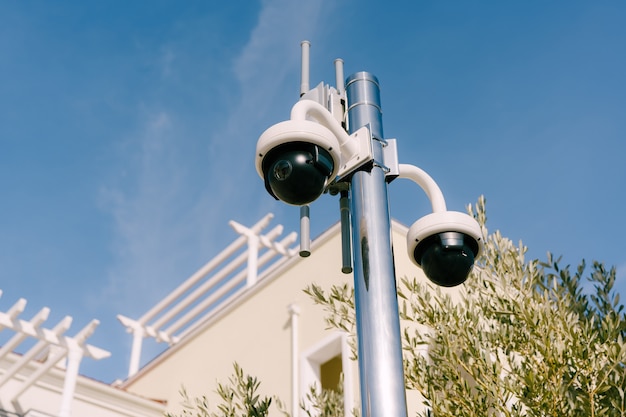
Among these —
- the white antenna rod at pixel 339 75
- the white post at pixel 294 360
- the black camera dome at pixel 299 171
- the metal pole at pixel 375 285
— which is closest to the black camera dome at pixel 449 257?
the metal pole at pixel 375 285

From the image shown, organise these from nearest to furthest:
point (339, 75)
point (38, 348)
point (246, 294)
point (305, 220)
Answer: point (305, 220) → point (339, 75) → point (38, 348) → point (246, 294)

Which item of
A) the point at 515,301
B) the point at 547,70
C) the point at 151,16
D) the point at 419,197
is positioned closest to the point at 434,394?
the point at 515,301

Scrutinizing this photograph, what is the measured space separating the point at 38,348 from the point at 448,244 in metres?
11.8

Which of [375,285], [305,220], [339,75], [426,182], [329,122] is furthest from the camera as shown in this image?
[339,75]

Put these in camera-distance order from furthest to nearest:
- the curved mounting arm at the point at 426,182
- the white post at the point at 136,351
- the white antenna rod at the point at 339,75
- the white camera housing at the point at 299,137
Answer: the white post at the point at 136,351 → the white antenna rod at the point at 339,75 → the curved mounting arm at the point at 426,182 → the white camera housing at the point at 299,137

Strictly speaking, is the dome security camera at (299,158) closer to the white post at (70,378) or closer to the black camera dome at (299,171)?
the black camera dome at (299,171)

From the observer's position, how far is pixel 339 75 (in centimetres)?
382

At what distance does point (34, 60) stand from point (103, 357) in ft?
18.1

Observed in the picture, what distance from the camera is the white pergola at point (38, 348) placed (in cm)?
1352

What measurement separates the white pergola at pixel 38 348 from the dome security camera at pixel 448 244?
1120 centimetres

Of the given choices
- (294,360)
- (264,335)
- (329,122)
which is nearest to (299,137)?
(329,122)

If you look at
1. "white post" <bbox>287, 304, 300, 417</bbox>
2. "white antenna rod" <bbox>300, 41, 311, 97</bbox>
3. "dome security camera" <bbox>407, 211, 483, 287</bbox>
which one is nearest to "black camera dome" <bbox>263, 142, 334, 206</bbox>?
"dome security camera" <bbox>407, 211, 483, 287</bbox>

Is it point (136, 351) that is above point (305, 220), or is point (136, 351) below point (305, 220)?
above

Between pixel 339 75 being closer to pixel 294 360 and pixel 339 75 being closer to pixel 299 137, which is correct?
pixel 299 137
